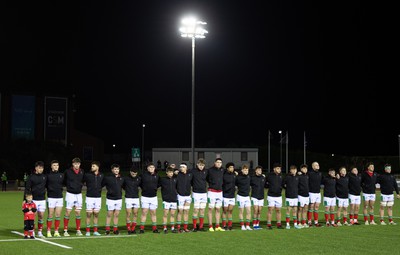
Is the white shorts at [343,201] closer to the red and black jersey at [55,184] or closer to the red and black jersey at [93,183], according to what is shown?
the red and black jersey at [93,183]

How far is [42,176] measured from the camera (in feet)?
55.2

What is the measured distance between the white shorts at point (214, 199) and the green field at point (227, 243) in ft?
3.36

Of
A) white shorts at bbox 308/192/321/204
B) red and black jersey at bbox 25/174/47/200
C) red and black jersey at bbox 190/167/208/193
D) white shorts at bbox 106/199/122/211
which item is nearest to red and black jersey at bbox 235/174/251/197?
red and black jersey at bbox 190/167/208/193

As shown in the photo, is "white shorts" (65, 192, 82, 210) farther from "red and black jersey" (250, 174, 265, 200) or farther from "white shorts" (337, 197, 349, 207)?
"white shorts" (337, 197, 349, 207)

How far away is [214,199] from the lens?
18.2 metres

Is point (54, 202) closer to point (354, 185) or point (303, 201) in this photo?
point (303, 201)

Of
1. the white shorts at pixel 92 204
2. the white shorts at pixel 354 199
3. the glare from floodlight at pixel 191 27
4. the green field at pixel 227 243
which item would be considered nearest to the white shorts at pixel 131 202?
the green field at pixel 227 243

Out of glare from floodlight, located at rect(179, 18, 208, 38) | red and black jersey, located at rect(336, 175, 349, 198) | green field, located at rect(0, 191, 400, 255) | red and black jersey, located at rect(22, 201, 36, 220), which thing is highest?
glare from floodlight, located at rect(179, 18, 208, 38)

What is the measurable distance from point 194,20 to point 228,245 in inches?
750

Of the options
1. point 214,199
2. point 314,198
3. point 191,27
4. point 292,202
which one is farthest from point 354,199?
point 191,27

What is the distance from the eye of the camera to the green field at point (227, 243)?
44.5ft

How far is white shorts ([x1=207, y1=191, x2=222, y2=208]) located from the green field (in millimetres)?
1026

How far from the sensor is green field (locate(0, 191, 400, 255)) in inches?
534

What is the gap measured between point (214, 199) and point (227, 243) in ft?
11.5
